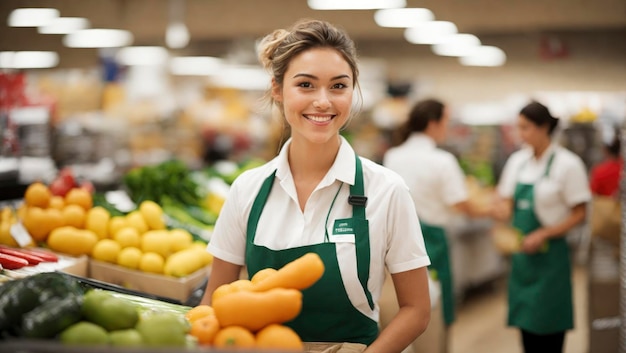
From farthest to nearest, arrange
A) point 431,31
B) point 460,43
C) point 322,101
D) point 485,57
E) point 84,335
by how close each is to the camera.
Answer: point 485,57 → point 460,43 → point 431,31 → point 322,101 → point 84,335

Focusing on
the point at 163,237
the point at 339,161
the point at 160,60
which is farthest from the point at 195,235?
the point at 160,60

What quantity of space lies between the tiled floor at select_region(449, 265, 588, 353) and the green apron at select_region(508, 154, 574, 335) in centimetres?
160

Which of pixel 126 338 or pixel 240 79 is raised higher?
pixel 240 79

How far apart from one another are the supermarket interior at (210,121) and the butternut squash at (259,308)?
14.6 inches

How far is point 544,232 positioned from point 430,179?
846 mm

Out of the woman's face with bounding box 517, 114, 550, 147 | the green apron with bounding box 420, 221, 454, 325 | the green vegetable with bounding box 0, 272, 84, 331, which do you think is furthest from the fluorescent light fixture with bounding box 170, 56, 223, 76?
the green vegetable with bounding box 0, 272, 84, 331

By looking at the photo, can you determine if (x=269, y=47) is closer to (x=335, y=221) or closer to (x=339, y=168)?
(x=339, y=168)

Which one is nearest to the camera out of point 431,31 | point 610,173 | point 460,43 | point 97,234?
point 97,234

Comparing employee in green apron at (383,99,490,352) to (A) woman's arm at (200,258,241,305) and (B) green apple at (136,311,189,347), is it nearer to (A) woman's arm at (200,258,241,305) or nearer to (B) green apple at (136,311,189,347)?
(A) woman's arm at (200,258,241,305)

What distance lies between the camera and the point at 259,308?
1.52m

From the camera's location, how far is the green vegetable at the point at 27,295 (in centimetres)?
151

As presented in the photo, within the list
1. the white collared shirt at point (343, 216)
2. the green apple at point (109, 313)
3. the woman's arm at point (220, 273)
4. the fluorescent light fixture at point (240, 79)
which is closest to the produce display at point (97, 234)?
the woman's arm at point (220, 273)

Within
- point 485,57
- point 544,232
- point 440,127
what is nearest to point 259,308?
point 544,232

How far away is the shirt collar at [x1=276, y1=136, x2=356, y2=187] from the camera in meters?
2.04
